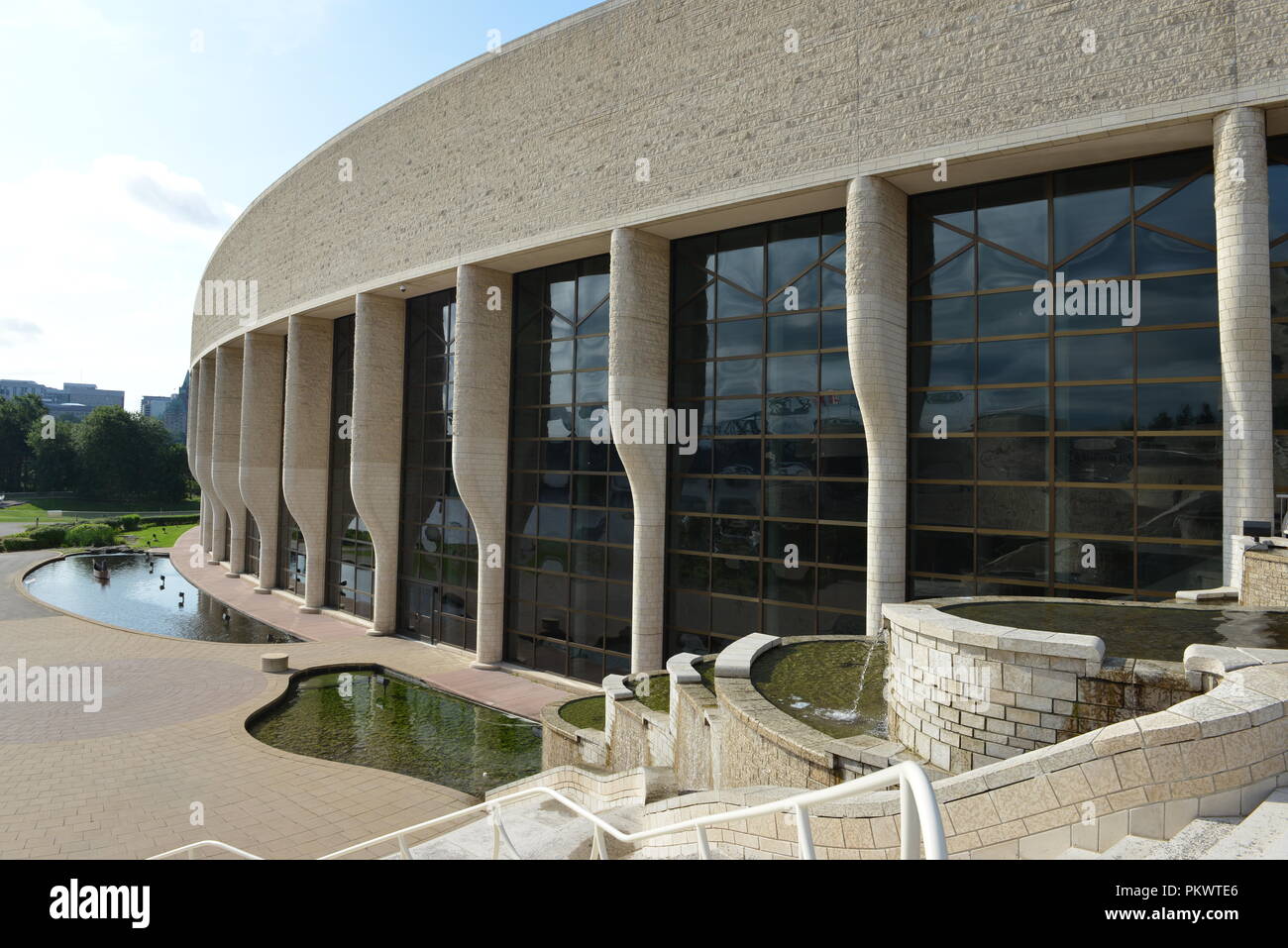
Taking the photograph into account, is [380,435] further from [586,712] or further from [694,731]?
[694,731]

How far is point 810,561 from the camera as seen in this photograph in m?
15.2

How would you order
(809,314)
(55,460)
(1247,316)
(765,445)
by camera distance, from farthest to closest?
(55,460) < (765,445) < (809,314) < (1247,316)

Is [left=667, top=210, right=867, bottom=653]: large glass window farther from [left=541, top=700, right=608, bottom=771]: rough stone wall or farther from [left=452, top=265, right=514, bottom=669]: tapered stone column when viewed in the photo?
[left=452, top=265, right=514, bottom=669]: tapered stone column

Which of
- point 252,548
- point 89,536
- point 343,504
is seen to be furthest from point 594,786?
point 89,536

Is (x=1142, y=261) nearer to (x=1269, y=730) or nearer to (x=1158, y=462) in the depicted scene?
(x=1158, y=462)

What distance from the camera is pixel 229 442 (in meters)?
35.5

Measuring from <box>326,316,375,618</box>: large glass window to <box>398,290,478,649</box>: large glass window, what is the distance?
367cm

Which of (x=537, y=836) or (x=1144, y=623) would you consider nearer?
(x=537, y=836)

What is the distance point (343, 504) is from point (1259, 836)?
28.5 metres

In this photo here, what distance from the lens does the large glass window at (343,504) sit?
27.1 m

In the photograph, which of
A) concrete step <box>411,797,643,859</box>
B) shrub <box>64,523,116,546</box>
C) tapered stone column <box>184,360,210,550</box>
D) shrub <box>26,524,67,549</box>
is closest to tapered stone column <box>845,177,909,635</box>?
concrete step <box>411,797,643,859</box>

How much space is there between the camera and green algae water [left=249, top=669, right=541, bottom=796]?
13289 millimetres
